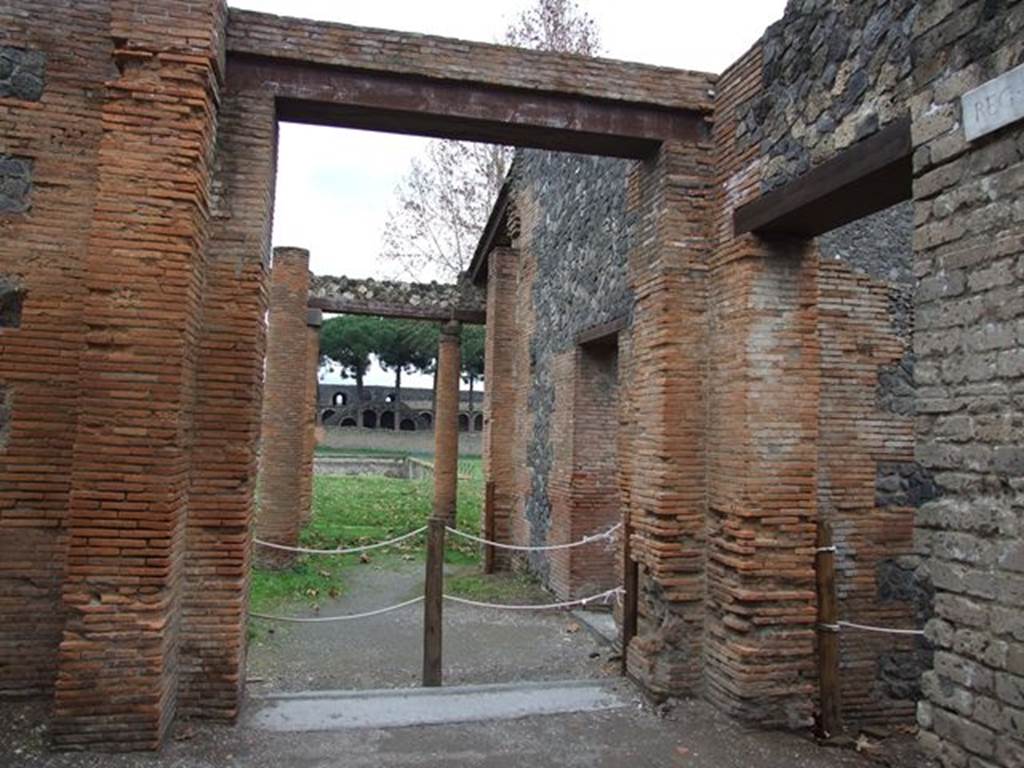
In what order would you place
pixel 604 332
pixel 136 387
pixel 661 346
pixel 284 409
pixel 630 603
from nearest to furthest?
pixel 136 387
pixel 661 346
pixel 630 603
pixel 604 332
pixel 284 409

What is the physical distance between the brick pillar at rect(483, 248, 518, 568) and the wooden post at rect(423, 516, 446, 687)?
19.9ft

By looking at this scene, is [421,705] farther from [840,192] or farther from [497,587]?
[497,587]

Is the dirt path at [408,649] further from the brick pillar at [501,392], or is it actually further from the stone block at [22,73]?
the stone block at [22,73]

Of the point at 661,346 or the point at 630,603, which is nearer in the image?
the point at 661,346

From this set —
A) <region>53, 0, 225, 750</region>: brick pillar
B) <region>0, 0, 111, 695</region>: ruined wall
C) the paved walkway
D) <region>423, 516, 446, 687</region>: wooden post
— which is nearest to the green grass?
<region>423, 516, 446, 687</region>: wooden post

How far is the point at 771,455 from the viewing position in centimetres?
547

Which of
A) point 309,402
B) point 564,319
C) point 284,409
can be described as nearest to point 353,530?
point 309,402

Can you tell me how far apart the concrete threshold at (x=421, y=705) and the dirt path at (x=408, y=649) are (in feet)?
3.19

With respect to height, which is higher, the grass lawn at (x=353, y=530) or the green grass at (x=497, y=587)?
the grass lawn at (x=353, y=530)

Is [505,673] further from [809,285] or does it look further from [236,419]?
[809,285]

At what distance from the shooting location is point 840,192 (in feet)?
15.4

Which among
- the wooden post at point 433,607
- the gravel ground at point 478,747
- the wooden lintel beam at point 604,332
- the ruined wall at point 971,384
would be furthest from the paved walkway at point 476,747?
the wooden lintel beam at point 604,332

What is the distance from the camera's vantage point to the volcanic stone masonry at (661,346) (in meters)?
3.43

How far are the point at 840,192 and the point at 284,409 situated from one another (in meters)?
9.54
